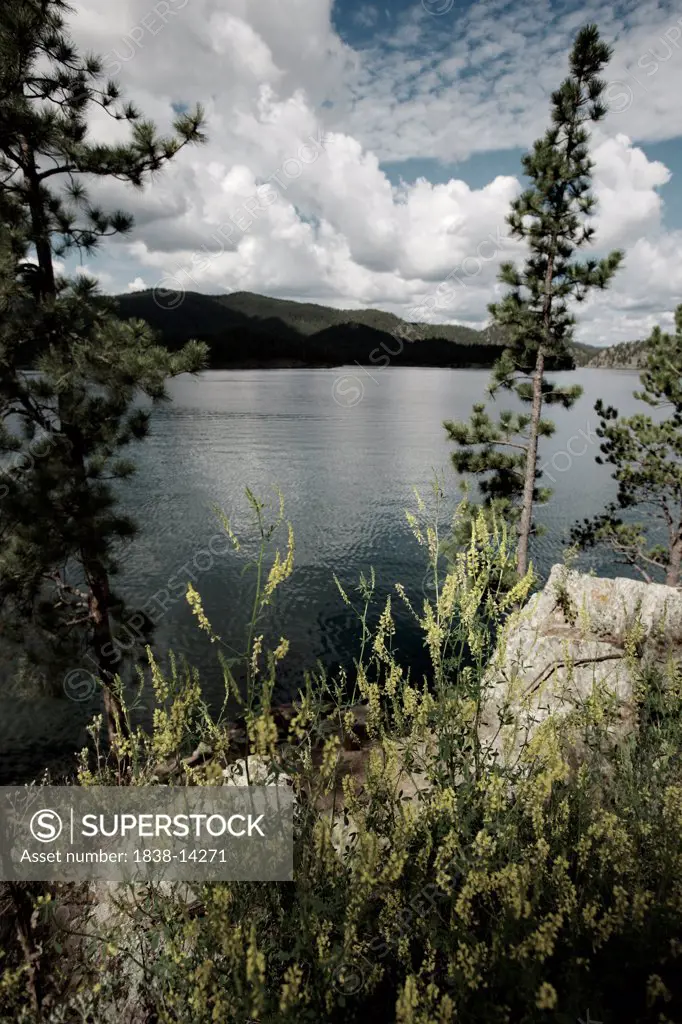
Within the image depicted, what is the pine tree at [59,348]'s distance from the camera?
8336 millimetres

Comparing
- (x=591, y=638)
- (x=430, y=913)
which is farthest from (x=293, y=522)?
(x=430, y=913)

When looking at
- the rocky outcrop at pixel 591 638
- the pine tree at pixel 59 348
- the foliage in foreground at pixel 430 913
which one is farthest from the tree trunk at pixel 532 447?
the foliage in foreground at pixel 430 913

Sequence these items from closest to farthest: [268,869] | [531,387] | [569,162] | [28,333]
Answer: [268,869]
[28,333]
[569,162]
[531,387]

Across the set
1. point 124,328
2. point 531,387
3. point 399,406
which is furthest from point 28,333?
point 399,406

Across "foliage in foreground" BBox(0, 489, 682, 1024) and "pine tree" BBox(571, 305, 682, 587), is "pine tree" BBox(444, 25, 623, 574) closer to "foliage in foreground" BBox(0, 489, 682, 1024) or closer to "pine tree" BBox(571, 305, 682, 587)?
"pine tree" BBox(571, 305, 682, 587)

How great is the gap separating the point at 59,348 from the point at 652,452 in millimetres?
18503

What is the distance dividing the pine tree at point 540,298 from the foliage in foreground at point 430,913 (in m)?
13.8

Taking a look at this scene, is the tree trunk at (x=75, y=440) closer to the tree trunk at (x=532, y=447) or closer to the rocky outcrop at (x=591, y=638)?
the rocky outcrop at (x=591, y=638)

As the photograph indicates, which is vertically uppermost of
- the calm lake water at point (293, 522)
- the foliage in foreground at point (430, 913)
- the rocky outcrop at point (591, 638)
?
the foliage in foreground at point (430, 913)

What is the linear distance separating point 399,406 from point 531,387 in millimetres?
81140

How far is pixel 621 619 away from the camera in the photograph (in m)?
7.33

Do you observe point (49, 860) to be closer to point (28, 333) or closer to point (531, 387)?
point (28, 333)

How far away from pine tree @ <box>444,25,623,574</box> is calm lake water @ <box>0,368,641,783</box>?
3.15 metres

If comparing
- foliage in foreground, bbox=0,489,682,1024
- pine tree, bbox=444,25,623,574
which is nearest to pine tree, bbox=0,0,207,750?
foliage in foreground, bbox=0,489,682,1024
